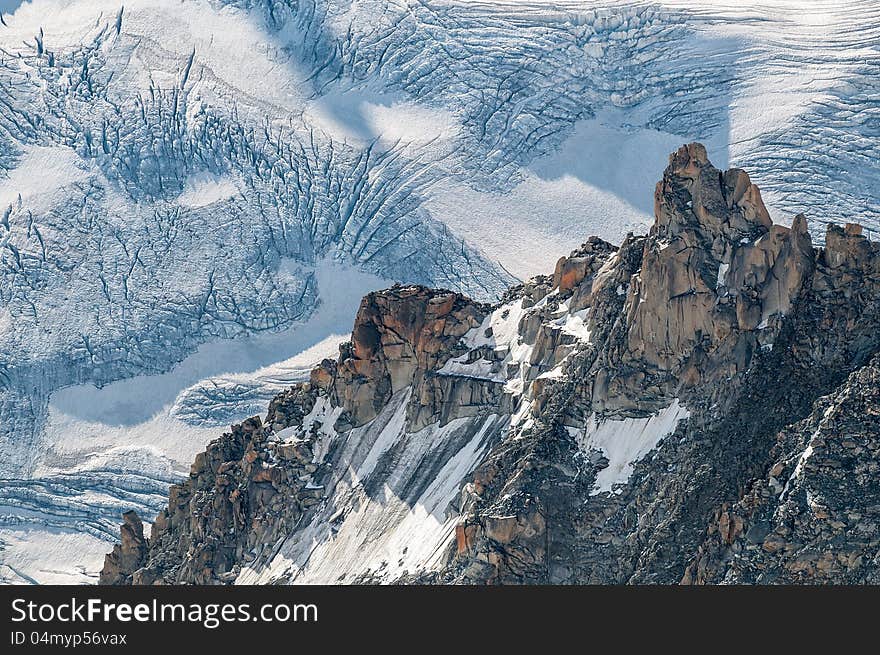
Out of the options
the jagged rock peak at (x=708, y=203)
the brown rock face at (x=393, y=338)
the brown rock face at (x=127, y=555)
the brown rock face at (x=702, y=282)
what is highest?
the jagged rock peak at (x=708, y=203)

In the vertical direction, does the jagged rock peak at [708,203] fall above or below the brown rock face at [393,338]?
above


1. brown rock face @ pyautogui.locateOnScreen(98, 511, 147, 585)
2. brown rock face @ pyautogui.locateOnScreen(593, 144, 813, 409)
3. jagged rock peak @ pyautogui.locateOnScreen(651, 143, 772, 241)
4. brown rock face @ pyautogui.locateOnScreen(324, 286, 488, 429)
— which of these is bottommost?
brown rock face @ pyautogui.locateOnScreen(98, 511, 147, 585)

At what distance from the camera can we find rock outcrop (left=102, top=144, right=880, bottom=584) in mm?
106500

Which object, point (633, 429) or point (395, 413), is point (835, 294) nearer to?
point (633, 429)

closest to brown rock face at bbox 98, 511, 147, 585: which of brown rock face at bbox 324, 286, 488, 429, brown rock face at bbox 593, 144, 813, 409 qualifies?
brown rock face at bbox 324, 286, 488, 429

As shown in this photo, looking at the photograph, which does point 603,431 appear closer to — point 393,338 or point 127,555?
point 393,338

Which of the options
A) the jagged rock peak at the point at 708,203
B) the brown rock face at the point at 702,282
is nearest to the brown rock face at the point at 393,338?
the brown rock face at the point at 702,282

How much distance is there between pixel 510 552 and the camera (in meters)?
115

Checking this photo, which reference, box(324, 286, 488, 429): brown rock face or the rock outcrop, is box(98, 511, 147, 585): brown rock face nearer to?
the rock outcrop

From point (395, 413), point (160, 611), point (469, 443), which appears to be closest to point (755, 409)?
point (469, 443)

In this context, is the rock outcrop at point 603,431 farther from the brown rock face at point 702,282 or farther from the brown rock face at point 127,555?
the brown rock face at point 127,555

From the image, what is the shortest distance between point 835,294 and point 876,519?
1678cm

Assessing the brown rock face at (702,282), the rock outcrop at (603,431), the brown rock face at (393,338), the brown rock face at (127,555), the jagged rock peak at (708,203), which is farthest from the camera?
the brown rock face at (127,555)

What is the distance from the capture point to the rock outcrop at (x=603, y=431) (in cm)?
10650
